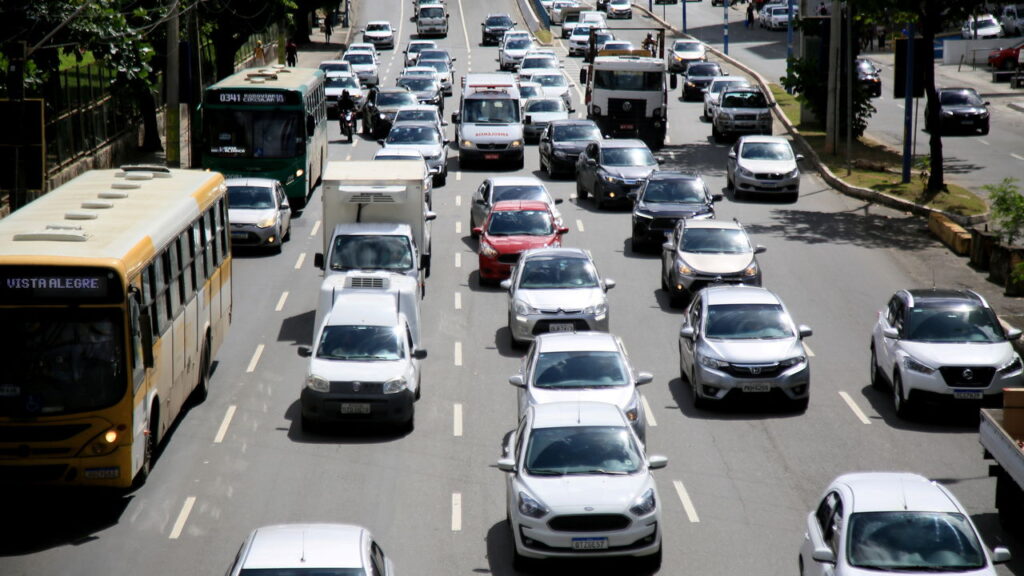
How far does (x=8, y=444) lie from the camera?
53.7 ft

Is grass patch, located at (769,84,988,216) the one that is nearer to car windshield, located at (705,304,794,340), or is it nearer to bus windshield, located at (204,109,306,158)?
car windshield, located at (705,304,794,340)

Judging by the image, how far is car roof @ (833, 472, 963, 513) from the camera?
12.9 m

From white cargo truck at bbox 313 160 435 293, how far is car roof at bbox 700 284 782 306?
6462 millimetres

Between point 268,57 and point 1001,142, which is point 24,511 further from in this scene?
point 268,57

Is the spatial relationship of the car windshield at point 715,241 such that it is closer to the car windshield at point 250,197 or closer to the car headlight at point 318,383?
the car headlight at point 318,383

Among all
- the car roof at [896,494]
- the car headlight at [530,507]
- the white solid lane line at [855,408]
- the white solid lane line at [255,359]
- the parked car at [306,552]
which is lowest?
the white solid lane line at [855,408]

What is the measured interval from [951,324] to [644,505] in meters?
8.90

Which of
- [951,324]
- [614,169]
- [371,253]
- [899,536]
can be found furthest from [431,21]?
[899,536]

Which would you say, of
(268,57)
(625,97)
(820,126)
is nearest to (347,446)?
(625,97)

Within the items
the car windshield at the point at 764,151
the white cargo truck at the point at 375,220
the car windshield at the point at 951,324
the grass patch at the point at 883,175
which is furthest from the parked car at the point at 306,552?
the car windshield at the point at 764,151

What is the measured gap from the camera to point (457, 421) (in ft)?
71.9

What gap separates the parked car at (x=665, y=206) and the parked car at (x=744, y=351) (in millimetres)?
9994

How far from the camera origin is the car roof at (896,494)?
12875mm

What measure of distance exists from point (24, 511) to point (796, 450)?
35.6 ft
